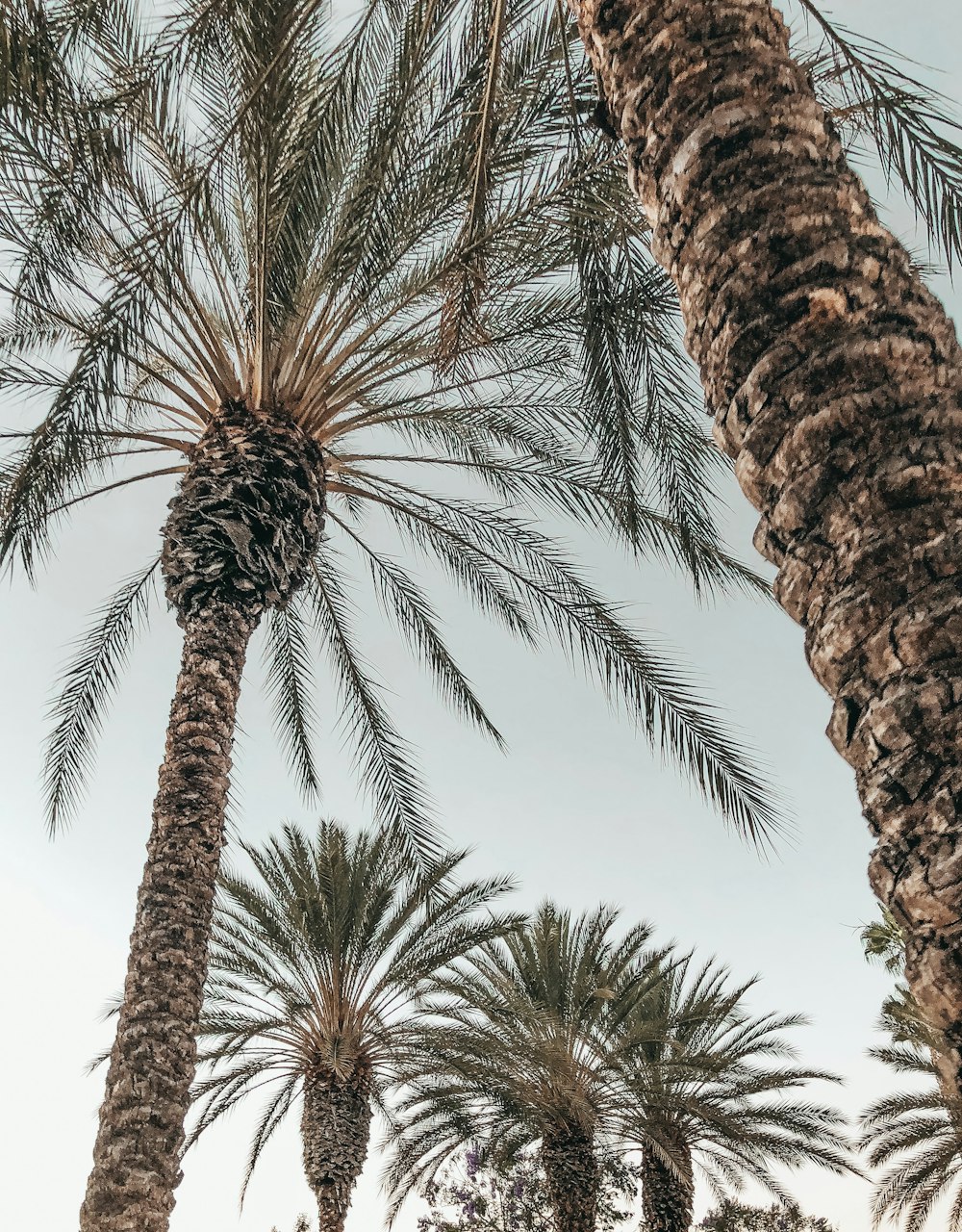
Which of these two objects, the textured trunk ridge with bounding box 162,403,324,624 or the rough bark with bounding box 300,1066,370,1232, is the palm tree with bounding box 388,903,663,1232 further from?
the textured trunk ridge with bounding box 162,403,324,624

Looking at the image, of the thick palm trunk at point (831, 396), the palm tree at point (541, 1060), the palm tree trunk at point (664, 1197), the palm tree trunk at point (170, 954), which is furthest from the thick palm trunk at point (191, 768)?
the palm tree trunk at point (664, 1197)

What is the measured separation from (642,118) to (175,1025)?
4900mm

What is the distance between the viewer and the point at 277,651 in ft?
32.7

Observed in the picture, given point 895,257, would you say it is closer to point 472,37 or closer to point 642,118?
point 642,118

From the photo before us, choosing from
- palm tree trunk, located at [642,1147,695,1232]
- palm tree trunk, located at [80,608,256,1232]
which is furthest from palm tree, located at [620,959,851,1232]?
palm tree trunk, located at [80,608,256,1232]

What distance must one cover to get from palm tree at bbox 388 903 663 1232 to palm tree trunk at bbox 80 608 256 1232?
8.27 metres

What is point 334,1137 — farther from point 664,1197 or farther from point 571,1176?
point 664,1197

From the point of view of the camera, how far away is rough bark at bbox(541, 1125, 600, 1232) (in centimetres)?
1417

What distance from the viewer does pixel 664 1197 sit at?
626 inches

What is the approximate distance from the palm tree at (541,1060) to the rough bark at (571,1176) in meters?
0.01

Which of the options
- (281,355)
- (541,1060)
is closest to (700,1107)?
(541,1060)

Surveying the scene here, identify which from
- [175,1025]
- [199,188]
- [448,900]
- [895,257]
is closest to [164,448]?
[199,188]

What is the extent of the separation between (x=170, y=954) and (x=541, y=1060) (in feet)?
30.3

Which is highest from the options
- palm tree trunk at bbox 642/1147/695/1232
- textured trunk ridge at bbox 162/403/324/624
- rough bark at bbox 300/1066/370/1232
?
textured trunk ridge at bbox 162/403/324/624
